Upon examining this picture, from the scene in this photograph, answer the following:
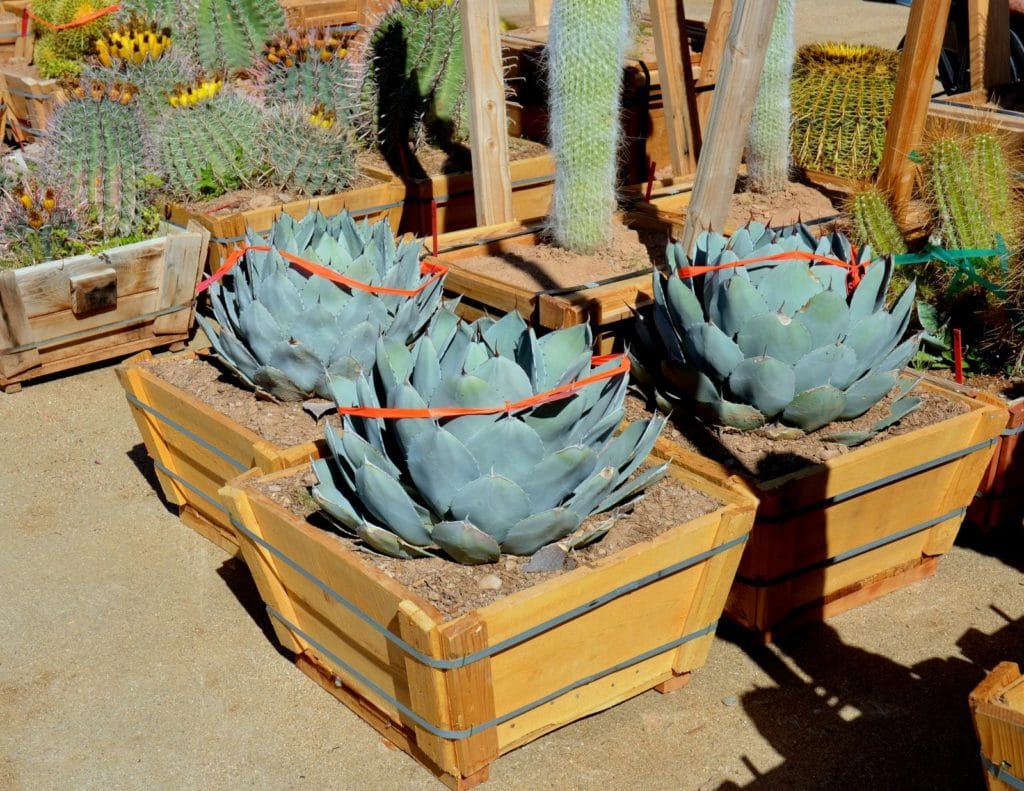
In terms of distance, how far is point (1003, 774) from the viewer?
178 centimetres

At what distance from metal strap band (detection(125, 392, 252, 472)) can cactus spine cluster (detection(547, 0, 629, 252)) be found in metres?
1.38

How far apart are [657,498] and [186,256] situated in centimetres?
245

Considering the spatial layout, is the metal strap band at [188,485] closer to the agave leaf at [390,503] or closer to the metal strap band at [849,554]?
the agave leaf at [390,503]

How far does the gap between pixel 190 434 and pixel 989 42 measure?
13.2 ft

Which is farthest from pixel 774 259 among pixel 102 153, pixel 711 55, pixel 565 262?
pixel 711 55

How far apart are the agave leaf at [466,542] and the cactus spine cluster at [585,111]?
1.67 metres

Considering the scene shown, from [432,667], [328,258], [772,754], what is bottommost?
[772,754]

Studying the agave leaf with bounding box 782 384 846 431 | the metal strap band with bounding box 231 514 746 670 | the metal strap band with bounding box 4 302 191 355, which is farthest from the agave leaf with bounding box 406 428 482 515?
the metal strap band with bounding box 4 302 191 355

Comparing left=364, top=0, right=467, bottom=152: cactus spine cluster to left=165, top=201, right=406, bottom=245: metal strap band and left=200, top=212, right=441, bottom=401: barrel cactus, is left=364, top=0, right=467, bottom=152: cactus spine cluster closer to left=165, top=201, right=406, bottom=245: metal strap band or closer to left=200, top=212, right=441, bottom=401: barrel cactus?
left=165, top=201, right=406, bottom=245: metal strap band

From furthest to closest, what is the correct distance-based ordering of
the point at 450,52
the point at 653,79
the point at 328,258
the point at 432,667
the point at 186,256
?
the point at 653,79 < the point at 450,52 < the point at 186,256 < the point at 328,258 < the point at 432,667

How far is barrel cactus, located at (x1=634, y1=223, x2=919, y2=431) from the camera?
8.82ft

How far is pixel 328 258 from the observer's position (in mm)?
3168

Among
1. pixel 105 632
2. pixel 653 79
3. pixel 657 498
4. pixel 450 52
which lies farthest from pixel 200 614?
pixel 653 79

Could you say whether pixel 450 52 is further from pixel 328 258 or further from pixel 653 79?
pixel 328 258
